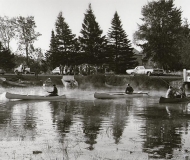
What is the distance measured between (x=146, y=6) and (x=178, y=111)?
40.8m

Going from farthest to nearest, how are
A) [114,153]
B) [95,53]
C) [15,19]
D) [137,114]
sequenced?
[15,19]
[95,53]
[137,114]
[114,153]

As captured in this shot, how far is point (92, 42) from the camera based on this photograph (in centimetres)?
6706

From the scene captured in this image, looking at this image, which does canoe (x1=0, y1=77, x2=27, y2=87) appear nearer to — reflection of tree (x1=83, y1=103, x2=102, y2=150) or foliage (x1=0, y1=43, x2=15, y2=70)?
foliage (x1=0, y1=43, x2=15, y2=70)

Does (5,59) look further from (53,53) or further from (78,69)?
(78,69)

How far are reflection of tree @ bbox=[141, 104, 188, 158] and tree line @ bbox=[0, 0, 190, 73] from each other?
33.1m

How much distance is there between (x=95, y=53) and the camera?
67875 millimetres

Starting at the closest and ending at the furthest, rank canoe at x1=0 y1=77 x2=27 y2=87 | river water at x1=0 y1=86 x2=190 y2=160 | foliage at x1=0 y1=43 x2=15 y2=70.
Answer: river water at x1=0 y1=86 x2=190 y2=160 → canoe at x1=0 y1=77 x2=27 y2=87 → foliage at x1=0 y1=43 x2=15 y2=70

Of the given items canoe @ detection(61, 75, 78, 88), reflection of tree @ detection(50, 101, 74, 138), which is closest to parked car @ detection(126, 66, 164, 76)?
canoe @ detection(61, 75, 78, 88)

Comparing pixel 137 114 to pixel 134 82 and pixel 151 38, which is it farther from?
pixel 151 38

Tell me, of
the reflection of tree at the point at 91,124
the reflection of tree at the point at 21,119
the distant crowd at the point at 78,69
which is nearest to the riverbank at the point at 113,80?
the distant crowd at the point at 78,69

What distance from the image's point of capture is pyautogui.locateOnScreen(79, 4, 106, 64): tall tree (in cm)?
6719

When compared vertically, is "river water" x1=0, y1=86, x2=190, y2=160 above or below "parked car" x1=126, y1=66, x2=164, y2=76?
below

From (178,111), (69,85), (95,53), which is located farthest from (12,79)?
(178,111)

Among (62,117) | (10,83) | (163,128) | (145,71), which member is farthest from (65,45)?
(163,128)
